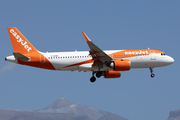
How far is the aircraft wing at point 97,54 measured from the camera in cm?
4802

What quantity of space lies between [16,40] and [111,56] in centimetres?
1747

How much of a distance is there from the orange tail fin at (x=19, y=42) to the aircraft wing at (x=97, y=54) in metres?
11.2

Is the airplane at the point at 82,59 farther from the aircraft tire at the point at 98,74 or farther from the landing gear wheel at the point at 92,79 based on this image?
the landing gear wheel at the point at 92,79

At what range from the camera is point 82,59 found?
174 feet

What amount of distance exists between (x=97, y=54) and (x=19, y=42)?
1470 cm

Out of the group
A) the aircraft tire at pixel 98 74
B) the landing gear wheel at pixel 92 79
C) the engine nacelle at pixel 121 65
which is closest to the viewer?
the engine nacelle at pixel 121 65

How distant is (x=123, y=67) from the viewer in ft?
Result: 169

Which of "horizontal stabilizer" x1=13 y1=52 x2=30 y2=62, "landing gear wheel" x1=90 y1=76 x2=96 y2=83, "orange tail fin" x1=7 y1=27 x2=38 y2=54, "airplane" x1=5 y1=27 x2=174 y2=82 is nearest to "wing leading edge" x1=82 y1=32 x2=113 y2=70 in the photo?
"airplane" x1=5 y1=27 x2=174 y2=82

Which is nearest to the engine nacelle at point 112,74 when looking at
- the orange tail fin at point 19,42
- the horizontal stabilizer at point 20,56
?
the orange tail fin at point 19,42

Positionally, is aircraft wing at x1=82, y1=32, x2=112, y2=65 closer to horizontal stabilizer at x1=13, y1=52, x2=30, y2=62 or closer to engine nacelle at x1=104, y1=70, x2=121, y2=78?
engine nacelle at x1=104, y1=70, x2=121, y2=78

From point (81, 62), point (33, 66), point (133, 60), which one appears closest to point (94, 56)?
point (81, 62)

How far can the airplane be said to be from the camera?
52.2 meters

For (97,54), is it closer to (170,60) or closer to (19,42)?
(19,42)

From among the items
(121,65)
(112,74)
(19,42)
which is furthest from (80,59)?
(19,42)
